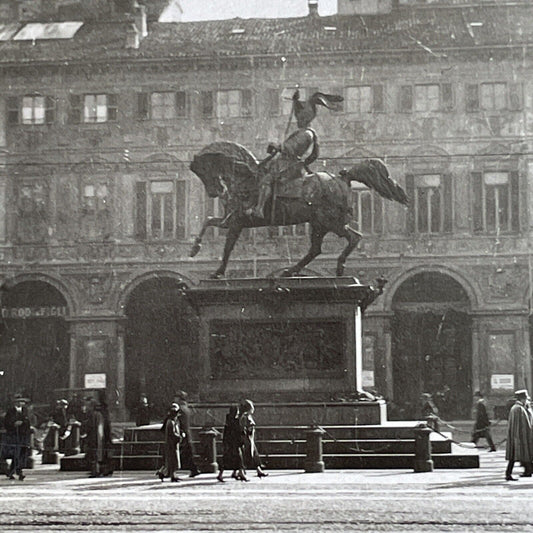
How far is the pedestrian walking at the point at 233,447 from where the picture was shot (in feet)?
52.0

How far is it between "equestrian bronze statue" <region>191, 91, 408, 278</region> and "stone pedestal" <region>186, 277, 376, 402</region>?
985 mm

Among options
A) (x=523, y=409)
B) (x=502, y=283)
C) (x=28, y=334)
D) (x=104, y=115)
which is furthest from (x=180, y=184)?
(x=523, y=409)

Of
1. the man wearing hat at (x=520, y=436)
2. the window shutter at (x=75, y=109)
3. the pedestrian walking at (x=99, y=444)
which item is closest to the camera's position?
the man wearing hat at (x=520, y=436)

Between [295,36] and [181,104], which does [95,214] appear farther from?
[295,36]

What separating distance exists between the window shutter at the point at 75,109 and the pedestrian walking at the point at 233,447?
24.0 meters

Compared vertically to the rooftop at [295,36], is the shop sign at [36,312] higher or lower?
lower

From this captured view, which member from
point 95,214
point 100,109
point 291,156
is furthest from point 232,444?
point 100,109

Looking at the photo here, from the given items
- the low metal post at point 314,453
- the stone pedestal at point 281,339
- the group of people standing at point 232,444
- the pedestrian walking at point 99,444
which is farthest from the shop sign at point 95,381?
the low metal post at point 314,453

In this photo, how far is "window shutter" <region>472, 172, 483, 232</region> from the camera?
36938 millimetres

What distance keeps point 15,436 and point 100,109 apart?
21584 millimetres

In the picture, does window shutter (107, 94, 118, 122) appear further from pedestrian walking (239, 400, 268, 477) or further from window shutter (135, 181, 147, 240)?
pedestrian walking (239, 400, 268, 477)

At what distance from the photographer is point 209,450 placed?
56.9 feet

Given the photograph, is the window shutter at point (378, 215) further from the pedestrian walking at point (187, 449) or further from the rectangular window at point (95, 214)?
the pedestrian walking at point (187, 449)

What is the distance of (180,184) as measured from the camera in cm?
3797
